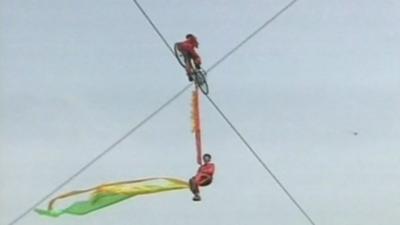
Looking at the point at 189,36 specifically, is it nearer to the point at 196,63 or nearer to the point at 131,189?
the point at 196,63

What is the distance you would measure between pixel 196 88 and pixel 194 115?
144mm

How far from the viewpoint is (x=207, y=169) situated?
5.89 m

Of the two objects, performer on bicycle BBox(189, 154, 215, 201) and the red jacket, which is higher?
the red jacket

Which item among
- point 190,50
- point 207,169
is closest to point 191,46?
point 190,50

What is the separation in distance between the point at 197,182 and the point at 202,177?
51 millimetres

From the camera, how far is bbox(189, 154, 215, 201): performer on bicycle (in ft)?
19.1

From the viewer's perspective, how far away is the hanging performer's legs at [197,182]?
5.82m

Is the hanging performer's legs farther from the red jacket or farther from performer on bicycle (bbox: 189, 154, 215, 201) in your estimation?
the red jacket

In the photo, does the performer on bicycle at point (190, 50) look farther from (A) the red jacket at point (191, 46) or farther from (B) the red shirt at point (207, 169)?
(B) the red shirt at point (207, 169)

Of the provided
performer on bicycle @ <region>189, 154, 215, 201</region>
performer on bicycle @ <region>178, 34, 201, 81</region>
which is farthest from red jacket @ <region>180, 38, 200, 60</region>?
performer on bicycle @ <region>189, 154, 215, 201</region>

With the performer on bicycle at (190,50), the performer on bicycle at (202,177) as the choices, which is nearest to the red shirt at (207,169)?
the performer on bicycle at (202,177)

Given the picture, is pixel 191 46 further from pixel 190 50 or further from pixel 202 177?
pixel 202 177

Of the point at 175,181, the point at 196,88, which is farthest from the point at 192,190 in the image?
the point at 196,88

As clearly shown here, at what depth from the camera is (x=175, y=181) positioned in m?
5.85
